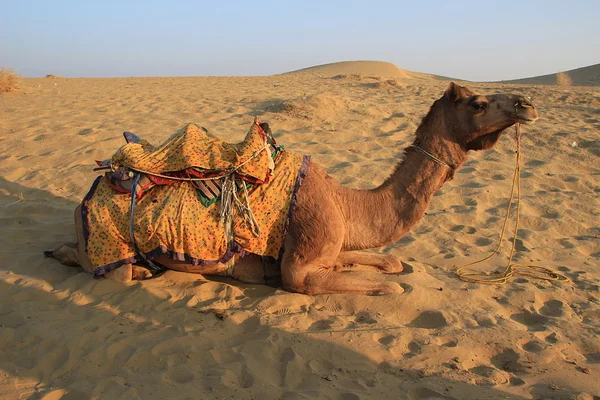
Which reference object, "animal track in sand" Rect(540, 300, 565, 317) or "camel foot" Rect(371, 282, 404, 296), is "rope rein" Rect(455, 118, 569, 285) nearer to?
"animal track in sand" Rect(540, 300, 565, 317)

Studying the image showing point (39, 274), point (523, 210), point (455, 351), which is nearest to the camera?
point (455, 351)

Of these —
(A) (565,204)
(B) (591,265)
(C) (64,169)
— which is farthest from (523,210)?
(C) (64,169)

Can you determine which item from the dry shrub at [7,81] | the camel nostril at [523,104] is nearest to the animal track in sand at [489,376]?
the camel nostril at [523,104]

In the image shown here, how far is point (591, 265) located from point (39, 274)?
5.20 m

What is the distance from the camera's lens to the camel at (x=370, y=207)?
3934 mm

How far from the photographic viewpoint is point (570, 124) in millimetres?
10594

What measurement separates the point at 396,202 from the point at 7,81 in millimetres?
14626

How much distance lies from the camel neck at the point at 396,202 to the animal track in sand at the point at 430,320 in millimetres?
671

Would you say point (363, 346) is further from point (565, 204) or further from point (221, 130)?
point (221, 130)

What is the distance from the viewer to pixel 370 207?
423 cm

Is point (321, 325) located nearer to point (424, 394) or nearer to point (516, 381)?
point (424, 394)

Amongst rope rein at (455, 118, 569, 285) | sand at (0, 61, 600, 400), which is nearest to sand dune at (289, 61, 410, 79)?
sand at (0, 61, 600, 400)

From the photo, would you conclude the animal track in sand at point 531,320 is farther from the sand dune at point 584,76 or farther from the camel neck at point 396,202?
the sand dune at point 584,76

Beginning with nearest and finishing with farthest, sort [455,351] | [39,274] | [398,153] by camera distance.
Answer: [455,351]
[39,274]
[398,153]
